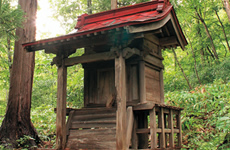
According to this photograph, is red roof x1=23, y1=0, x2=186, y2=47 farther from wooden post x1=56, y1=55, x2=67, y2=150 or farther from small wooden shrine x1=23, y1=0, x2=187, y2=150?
wooden post x1=56, y1=55, x2=67, y2=150

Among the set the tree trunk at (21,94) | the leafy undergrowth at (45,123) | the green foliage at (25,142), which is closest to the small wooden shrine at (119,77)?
the green foliage at (25,142)

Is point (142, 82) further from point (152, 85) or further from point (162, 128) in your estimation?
point (162, 128)

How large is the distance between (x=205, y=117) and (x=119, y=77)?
15.6 feet

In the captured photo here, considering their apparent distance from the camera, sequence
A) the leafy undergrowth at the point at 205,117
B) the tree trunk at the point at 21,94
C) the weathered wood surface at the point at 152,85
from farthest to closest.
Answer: the tree trunk at the point at 21,94, the leafy undergrowth at the point at 205,117, the weathered wood surface at the point at 152,85

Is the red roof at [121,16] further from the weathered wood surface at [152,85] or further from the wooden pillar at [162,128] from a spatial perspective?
the wooden pillar at [162,128]

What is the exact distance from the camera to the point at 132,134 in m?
6.66

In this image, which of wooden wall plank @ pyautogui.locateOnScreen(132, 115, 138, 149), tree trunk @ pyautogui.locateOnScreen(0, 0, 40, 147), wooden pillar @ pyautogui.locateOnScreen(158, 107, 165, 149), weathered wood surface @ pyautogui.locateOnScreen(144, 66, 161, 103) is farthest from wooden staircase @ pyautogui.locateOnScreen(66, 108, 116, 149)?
tree trunk @ pyautogui.locateOnScreen(0, 0, 40, 147)

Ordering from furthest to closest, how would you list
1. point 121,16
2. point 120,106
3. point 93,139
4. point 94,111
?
1. point 121,16
2. point 94,111
3. point 93,139
4. point 120,106

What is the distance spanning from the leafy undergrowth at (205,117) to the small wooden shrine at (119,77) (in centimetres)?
88

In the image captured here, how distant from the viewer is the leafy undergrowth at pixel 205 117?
7.23 meters

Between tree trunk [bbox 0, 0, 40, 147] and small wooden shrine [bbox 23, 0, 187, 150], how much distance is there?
1.73 m

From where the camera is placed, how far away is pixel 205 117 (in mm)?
9188

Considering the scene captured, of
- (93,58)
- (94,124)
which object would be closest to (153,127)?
(94,124)

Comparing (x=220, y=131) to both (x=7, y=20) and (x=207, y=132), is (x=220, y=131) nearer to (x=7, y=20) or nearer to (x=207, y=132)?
(x=207, y=132)
